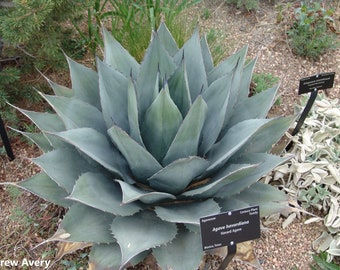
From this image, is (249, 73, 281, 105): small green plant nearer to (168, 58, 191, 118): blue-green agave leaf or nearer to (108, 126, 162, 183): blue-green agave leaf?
(168, 58, 191, 118): blue-green agave leaf

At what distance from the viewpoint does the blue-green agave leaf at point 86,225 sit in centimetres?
146

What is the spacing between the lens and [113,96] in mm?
1654

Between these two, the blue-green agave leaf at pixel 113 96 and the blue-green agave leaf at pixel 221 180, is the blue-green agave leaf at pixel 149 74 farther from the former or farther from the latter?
the blue-green agave leaf at pixel 221 180

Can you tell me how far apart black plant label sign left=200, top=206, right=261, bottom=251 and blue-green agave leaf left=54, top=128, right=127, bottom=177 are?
0.39 metres

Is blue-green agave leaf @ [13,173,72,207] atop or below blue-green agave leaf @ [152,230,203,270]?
atop

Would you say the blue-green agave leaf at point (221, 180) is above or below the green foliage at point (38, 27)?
below

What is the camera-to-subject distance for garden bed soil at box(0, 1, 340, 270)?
75.6 inches

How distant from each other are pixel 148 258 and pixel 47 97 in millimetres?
791

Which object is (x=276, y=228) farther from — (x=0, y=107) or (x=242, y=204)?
(x=0, y=107)

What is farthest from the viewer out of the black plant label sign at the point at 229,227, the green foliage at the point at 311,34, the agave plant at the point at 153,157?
the green foliage at the point at 311,34

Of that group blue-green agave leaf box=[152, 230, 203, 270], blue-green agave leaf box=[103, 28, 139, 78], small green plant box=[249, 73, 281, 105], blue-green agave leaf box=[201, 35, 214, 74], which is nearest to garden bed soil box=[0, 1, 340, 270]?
small green plant box=[249, 73, 281, 105]

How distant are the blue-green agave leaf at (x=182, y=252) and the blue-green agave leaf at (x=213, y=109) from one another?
0.33 m

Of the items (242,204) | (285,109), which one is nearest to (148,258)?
(242,204)

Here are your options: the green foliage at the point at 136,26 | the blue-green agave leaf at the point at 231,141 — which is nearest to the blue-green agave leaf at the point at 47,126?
the blue-green agave leaf at the point at 231,141
